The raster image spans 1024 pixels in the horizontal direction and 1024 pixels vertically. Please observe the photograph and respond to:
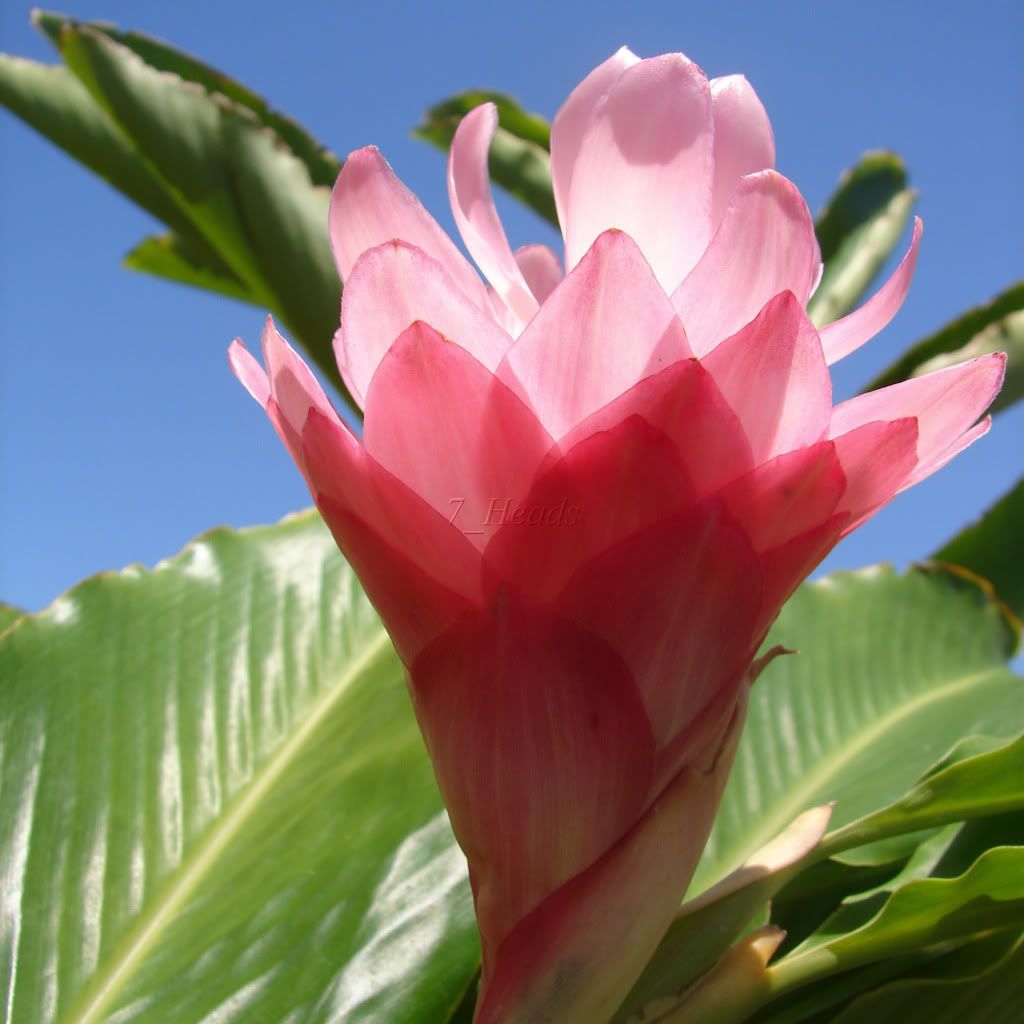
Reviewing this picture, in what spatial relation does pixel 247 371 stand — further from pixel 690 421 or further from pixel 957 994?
pixel 957 994

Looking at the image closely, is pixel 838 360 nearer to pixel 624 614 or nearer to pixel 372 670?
pixel 624 614

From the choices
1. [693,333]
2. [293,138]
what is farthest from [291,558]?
[293,138]

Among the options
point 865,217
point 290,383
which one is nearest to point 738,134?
point 290,383

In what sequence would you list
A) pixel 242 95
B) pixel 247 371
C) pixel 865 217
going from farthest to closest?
1. pixel 865 217
2. pixel 242 95
3. pixel 247 371

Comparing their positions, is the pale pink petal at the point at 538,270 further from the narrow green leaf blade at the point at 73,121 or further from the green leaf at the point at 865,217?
the green leaf at the point at 865,217

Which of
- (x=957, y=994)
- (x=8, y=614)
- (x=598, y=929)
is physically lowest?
(x=957, y=994)

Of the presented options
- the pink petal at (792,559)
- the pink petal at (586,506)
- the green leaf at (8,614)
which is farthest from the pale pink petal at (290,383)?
the green leaf at (8,614)

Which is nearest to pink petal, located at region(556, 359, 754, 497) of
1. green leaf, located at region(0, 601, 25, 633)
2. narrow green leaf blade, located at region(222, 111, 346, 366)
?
green leaf, located at region(0, 601, 25, 633)
